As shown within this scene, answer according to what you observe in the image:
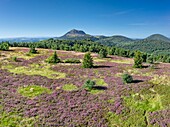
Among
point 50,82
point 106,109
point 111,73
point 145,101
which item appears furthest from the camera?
point 111,73

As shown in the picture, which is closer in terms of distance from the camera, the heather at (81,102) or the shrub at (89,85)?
the heather at (81,102)

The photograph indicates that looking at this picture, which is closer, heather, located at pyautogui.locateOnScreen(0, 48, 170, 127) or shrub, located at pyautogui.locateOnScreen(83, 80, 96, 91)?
heather, located at pyautogui.locateOnScreen(0, 48, 170, 127)

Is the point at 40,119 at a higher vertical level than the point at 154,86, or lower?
lower

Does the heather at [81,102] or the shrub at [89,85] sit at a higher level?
the shrub at [89,85]

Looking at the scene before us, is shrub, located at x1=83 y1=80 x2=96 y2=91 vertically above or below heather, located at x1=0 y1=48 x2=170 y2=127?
above

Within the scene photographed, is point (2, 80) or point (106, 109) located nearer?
point (106, 109)

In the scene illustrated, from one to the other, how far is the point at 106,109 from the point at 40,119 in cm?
1026

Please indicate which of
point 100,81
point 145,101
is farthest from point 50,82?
point 145,101

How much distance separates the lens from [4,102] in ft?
98.8

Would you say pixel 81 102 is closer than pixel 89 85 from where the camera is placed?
Yes

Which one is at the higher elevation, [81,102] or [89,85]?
[89,85]

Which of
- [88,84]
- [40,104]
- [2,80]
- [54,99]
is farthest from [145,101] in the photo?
[2,80]

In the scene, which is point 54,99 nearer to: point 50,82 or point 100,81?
point 50,82

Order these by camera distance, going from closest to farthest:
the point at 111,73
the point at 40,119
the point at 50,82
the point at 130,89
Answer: the point at 40,119
the point at 130,89
the point at 50,82
the point at 111,73
